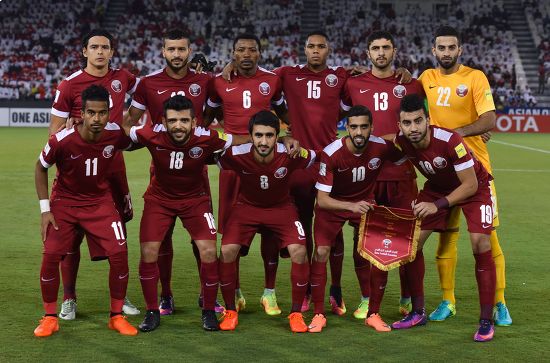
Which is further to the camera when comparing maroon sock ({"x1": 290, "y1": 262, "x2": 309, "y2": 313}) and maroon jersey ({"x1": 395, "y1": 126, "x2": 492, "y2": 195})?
maroon sock ({"x1": 290, "y1": 262, "x2": 309, "y2": 313})

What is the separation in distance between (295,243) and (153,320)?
3.79ft

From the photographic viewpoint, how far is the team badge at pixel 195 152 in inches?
245

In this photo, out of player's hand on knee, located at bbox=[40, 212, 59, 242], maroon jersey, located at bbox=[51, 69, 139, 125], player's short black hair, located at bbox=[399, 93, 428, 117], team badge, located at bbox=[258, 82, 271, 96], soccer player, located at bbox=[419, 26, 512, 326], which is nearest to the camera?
player's short black hair, located at bbox=[399, 93, 428, 117]

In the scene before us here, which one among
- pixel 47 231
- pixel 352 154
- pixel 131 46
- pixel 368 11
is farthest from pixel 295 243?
pixel 368 11

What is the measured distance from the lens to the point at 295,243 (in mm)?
6281

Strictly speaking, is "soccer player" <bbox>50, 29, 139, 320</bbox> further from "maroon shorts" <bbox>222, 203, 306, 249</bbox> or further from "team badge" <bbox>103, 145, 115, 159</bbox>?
"maroon shorts" <bbox>222, 203, 306, 249</bbox>

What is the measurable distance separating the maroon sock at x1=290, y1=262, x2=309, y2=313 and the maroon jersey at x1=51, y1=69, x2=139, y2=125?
1.78m

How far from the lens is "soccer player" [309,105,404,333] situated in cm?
617

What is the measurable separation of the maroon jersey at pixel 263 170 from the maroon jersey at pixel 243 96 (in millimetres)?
573

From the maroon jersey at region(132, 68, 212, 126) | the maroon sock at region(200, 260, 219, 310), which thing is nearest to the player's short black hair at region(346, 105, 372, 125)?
the maroon jersey at region(132, 68, 212, 126)

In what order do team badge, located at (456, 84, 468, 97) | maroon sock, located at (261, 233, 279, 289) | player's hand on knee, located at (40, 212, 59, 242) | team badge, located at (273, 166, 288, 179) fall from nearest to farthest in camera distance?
player's hand on knee, located at (40, 212, 59, 242), team badge, located at (273, 166, 288, 179), team badge, located at (456, 84, 468, 97), maroon sock, located at (261, 233, 279, 289)

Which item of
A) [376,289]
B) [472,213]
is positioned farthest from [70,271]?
[472,213]

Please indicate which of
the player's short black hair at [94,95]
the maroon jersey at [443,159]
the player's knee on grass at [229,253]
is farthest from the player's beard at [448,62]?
the player's short black hair at [94,95]

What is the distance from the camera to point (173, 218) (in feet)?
21.0
